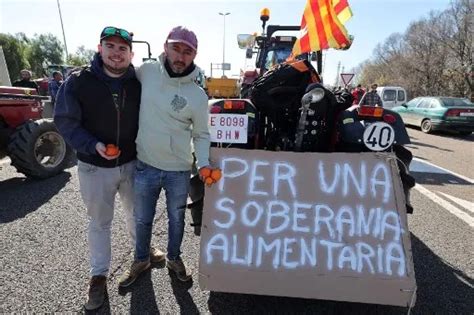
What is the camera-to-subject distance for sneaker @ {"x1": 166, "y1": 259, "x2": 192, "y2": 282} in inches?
115

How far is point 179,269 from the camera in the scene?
296 centimetres

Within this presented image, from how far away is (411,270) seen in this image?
7.70 feet

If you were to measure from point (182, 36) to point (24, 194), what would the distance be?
142 inches

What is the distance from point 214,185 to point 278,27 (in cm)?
586

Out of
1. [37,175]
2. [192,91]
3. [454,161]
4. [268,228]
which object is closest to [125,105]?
[192,91]

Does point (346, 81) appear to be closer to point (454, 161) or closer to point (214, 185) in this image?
A: point (454, 161)

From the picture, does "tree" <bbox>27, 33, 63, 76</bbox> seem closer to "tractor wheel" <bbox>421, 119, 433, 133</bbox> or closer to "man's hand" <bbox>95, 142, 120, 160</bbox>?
"tractor wheel" <bbox>421, 119, 433, 133</bbox>

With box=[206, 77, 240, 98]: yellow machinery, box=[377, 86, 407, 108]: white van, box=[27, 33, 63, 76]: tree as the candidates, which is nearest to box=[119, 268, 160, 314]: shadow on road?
box=[206, 77, 240, 98]: yellow machinery

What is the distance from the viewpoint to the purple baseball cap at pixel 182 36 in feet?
8.11

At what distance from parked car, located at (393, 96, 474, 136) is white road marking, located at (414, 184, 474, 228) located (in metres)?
8.99

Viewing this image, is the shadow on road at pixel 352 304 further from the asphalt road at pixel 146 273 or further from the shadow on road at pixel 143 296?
the shadow on road at pixel 143 296

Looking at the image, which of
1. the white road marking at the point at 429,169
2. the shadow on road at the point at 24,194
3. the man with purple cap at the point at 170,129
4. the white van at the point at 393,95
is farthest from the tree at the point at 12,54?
the man with purple cap at the point at 170,129

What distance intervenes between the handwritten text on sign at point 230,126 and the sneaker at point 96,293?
134 cm

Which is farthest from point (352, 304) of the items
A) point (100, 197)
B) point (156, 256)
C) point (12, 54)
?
point (12, 54)
